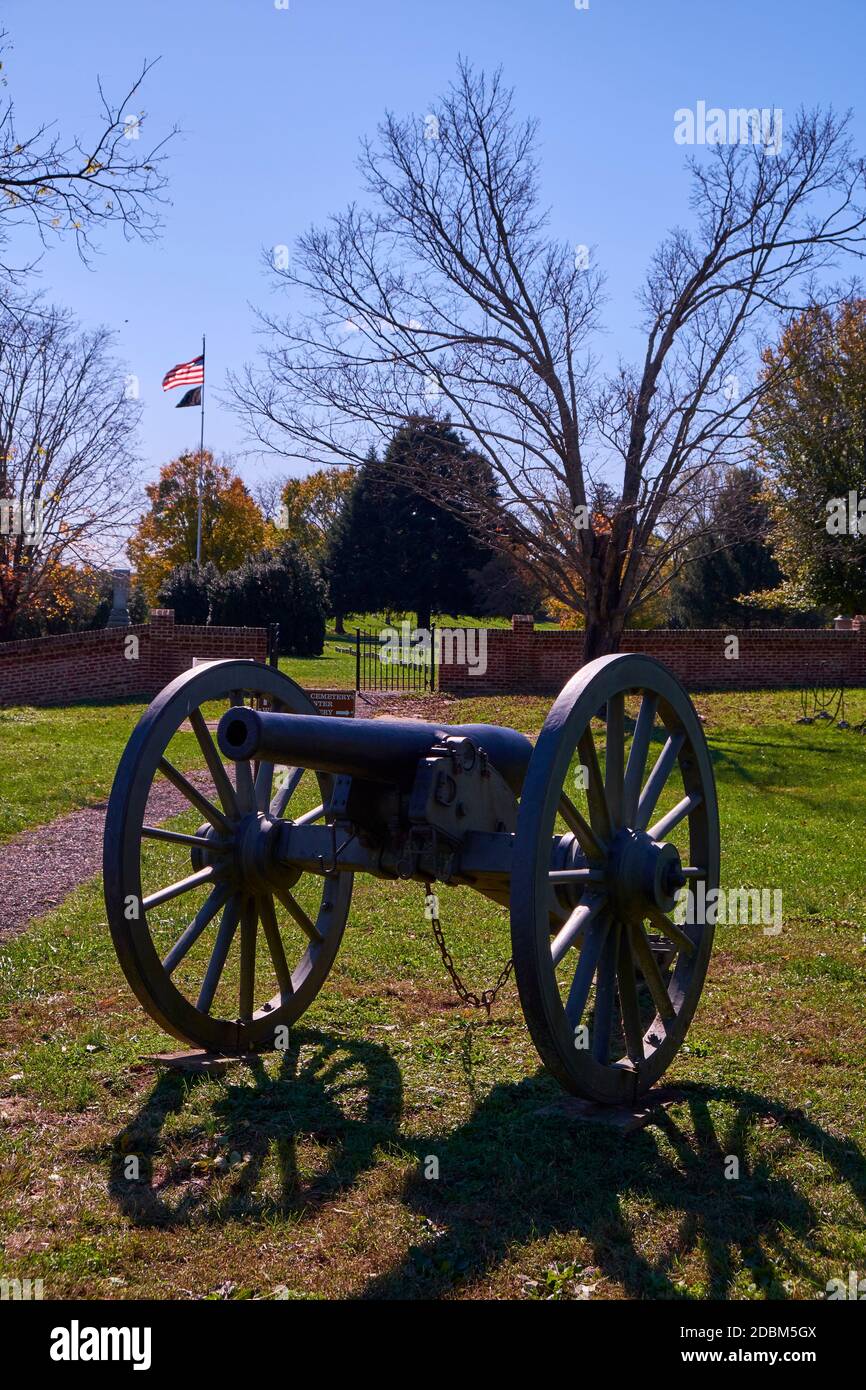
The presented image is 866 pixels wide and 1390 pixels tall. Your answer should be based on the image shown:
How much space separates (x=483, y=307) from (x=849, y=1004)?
1544 cm

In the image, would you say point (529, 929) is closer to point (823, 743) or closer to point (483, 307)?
point (823, 743)

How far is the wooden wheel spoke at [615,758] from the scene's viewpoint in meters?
4.45

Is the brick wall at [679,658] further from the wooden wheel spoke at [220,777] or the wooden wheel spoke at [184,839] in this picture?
the wooden wheel spoke at [184,839]

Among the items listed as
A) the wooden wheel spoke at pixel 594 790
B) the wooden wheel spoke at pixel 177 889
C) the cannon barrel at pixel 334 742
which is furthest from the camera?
the wooden wheel spoke at pixel 177 889

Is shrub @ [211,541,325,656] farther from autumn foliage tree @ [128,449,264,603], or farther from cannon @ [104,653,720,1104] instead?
cannon @ [104,653,720,1104]

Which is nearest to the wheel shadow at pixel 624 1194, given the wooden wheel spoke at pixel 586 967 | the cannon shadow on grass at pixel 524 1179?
the cannon shadow on grass at pixel 524 1179

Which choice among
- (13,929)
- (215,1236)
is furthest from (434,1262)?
(13,929)

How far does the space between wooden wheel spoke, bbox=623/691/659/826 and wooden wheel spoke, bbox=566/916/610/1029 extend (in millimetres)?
430

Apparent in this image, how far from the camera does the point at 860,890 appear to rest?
8.56m

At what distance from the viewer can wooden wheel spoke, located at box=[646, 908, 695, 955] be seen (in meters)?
4.44

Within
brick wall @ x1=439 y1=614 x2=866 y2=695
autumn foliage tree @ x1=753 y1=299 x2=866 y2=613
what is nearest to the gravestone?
brick wall @ x1=439 y1=614 x2=866 y2=695

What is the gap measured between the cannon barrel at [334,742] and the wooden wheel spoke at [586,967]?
85 centimetres

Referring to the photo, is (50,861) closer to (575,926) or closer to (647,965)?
(647,965)

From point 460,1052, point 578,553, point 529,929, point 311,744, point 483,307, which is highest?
point 483,307
